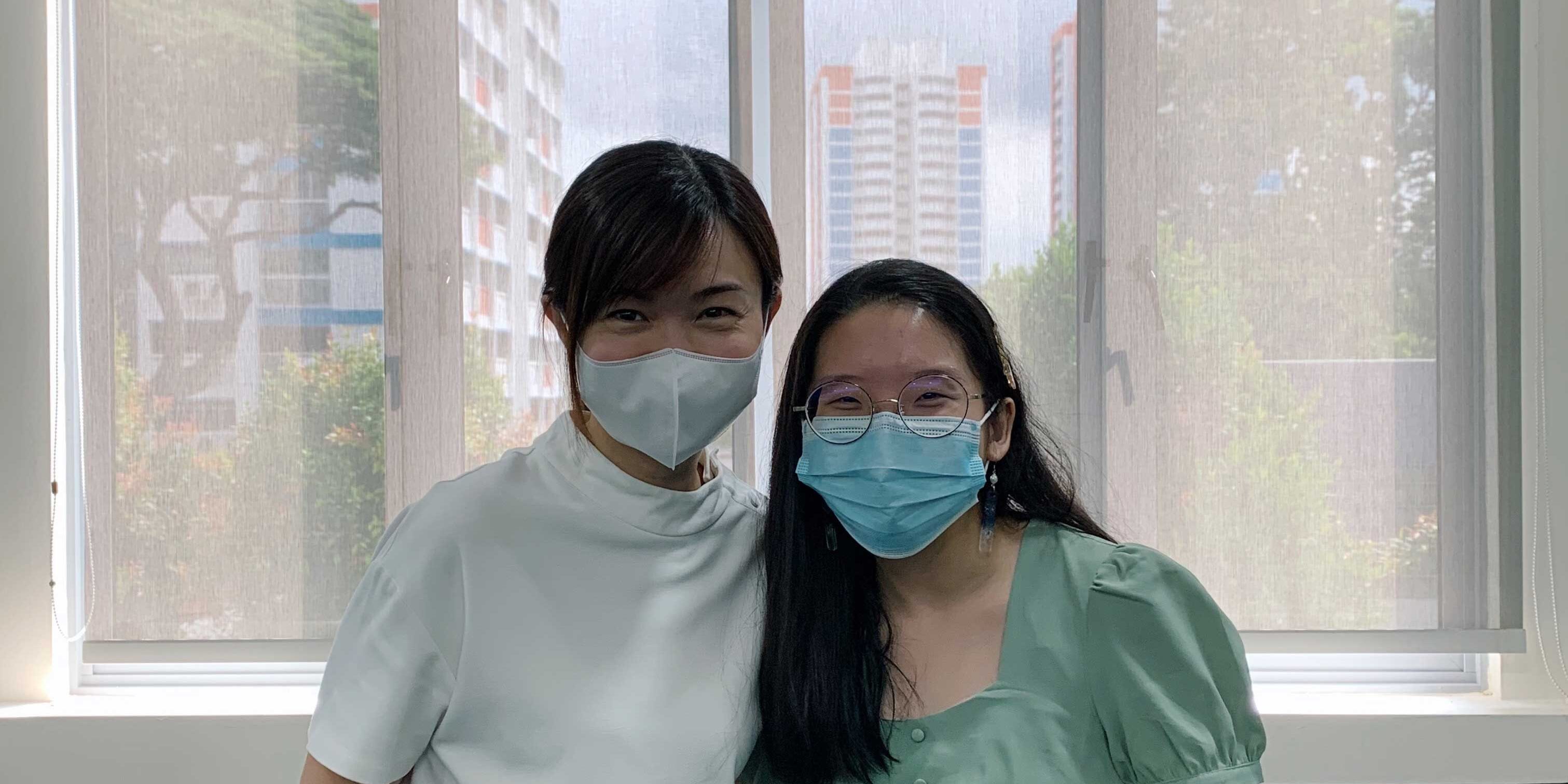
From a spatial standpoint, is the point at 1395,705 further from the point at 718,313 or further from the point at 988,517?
the point at 718,313

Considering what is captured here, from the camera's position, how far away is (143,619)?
243 centimetres

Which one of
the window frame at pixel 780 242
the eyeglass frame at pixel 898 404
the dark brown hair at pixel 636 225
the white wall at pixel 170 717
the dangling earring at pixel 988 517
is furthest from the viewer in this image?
the window frame at pixel 780 242

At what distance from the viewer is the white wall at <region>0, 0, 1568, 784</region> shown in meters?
2.19

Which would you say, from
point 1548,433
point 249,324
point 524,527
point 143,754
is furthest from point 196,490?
point 1548,433

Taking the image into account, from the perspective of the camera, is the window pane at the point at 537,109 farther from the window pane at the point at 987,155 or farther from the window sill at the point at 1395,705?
the window sill at the point at 1395,705

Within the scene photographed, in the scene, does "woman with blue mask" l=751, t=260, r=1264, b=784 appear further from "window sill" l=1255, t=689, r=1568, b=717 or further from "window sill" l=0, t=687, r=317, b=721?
"window sill" l=0, t=687, r=317, b=721

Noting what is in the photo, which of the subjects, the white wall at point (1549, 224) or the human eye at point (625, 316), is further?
the white wall at point (1549, 224)

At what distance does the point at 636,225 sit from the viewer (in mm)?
1156

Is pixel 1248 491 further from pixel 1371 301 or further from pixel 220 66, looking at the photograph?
pixel 220 66

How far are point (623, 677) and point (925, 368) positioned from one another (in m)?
0.51

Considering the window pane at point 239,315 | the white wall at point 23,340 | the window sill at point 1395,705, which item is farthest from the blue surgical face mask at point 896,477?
the white wall at point 23,340

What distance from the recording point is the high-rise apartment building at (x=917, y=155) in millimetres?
2342

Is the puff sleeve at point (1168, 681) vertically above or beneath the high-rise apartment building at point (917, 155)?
beneath

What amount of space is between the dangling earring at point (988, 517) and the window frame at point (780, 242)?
3.24ft
